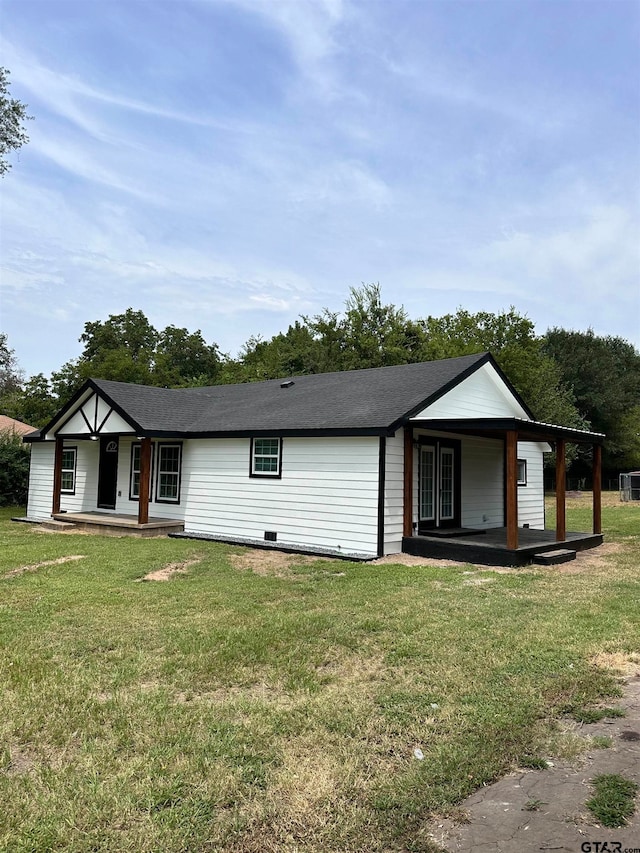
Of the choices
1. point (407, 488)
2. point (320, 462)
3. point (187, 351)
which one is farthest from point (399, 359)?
point (407, 488)

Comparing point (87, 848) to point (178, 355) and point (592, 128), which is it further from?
point (178, 355)

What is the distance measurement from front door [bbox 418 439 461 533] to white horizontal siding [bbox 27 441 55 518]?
1089cm

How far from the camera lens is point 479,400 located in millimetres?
13945

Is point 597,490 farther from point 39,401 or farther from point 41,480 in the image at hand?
point 39,401

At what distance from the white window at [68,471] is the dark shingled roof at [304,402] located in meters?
2.72

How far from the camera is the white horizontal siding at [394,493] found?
35.1 feet

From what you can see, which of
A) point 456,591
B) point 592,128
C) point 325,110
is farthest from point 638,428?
point 456,591

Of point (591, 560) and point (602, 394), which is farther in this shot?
point (602, 394)

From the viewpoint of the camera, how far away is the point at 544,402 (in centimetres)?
3303

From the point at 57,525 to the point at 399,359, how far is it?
24.9 metres

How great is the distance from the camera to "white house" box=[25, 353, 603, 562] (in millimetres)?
10836

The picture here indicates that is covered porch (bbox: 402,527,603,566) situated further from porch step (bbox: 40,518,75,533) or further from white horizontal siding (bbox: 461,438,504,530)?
porch step (bbox: 40,518,75,533)

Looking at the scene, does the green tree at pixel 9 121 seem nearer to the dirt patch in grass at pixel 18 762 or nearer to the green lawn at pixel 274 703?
the green lawn at pixel 274 703

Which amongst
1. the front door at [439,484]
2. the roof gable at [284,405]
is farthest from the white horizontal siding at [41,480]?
the front door at [439,484]
